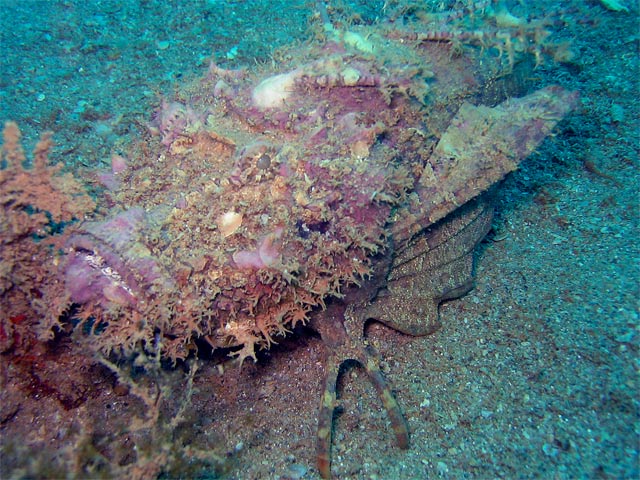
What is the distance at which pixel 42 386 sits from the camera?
2342 millimetres

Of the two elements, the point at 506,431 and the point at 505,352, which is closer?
the point at 506,431

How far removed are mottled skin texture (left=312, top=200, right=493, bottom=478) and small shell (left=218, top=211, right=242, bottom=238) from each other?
919 mm

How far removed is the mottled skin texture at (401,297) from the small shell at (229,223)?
3.01ft

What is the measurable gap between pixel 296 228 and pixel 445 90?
166cm

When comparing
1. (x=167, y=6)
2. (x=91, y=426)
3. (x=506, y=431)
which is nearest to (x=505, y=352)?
(x=506, y=431)

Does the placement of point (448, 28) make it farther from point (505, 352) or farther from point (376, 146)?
point (505, 352)

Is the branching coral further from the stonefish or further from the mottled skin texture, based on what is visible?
the mottled skin texture

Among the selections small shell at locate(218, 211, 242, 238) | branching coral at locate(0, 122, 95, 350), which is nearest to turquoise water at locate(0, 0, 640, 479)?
branching coral at locate(0, 122, 95, 350)

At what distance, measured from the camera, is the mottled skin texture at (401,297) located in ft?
8.39

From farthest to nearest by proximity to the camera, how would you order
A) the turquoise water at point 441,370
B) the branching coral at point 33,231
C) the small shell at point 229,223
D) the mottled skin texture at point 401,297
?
the mottled skin texture at point 401,297 < the turquoise water at point 441,370 < the small shell at point 229,223 < the branching coral at point 33,231

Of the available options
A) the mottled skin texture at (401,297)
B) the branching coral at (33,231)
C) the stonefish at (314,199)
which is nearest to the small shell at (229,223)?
the stonefish at (314,199)

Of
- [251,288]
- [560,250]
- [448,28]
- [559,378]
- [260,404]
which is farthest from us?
[560,250]

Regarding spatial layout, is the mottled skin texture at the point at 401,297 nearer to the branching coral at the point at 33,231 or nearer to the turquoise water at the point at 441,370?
the turquoise water at the point at 441,370

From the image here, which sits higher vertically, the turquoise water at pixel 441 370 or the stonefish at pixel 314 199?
the stonefish at pixel 314 199
